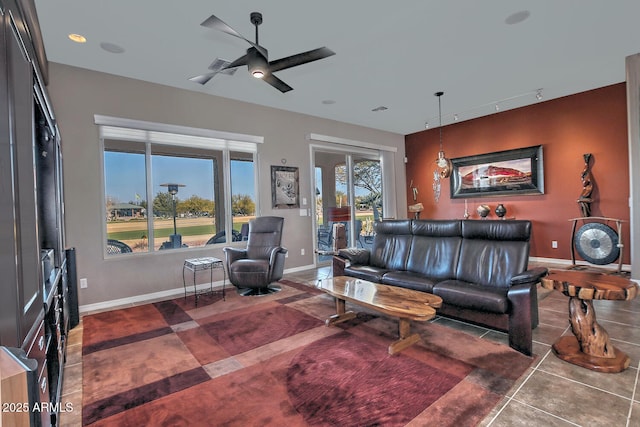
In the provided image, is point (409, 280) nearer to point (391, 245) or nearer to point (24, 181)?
point (391, 245)

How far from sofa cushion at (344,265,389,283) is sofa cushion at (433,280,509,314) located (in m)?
0.69

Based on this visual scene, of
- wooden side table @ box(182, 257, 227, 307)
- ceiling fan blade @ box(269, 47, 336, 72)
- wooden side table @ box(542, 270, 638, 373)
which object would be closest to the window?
wooden side table @ box(182, 257, 227, 307)

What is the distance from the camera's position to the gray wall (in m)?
3.79

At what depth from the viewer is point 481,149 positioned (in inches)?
263

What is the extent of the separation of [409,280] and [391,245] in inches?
34.4

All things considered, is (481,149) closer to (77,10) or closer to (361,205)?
(361,205)

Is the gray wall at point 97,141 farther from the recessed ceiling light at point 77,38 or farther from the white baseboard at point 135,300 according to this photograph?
the recessed ceiling light at point 77,38

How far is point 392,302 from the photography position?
257cm

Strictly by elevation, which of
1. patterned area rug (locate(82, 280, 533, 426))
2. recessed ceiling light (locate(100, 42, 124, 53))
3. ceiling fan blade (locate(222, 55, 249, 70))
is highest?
recessed ceiling light (locate(100, 42, 124, 53))

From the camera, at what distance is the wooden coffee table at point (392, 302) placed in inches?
93.3

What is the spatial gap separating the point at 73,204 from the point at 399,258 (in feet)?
13.2

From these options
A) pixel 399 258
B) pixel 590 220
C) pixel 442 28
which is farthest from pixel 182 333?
pixel 590 220

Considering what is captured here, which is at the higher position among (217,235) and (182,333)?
(217,235)

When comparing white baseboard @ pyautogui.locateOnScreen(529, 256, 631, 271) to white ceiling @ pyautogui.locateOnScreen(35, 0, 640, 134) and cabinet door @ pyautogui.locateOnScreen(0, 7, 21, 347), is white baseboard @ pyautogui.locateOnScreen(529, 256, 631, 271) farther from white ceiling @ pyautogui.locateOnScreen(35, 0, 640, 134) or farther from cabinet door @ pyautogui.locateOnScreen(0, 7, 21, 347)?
cabinet door @ pyautogui.locateOnScreen(0, 7, 21, 347)
